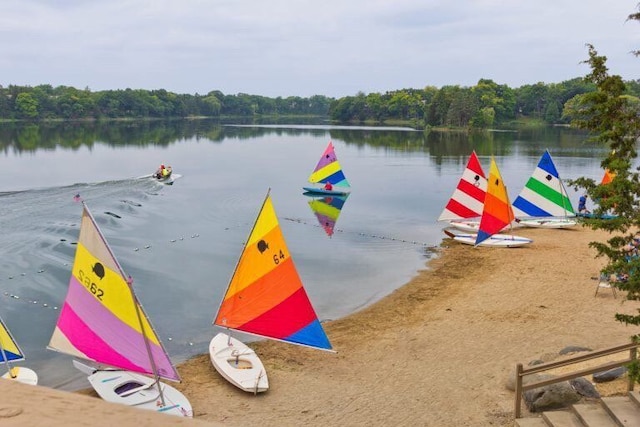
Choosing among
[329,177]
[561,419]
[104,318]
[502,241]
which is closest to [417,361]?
[561,419]

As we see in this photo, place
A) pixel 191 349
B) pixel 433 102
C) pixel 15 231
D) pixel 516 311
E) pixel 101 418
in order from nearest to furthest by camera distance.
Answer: pixel 101 418 < pixel 191 349 < pixel 516 311 < pixel 15 231 < pixel 433 102

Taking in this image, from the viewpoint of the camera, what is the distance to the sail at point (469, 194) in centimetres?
3556

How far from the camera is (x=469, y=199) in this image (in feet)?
119

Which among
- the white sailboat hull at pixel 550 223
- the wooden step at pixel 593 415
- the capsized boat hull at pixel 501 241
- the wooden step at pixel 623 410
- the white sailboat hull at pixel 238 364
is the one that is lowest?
the white sailboat hull at pixel 238 364

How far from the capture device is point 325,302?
24703 mm

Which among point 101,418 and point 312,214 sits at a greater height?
point 101,418

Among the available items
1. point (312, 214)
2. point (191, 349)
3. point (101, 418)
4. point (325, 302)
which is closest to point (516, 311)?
point (325, 302)

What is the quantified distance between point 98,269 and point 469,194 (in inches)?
1061

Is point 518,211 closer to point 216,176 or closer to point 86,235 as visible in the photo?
point 86,235

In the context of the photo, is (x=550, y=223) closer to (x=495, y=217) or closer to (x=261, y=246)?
(x=495, y=217)

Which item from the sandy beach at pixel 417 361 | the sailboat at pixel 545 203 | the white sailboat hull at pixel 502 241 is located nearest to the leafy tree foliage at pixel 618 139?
the sandy beach at pixel 417 361

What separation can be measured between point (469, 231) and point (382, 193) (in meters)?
17.2

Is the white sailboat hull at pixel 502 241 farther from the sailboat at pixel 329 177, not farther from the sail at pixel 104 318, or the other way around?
the sail at pixel 104 318

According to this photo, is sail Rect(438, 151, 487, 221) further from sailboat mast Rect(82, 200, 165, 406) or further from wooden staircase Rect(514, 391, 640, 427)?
sailboat mast Rect(82, 200, 165, 406)
